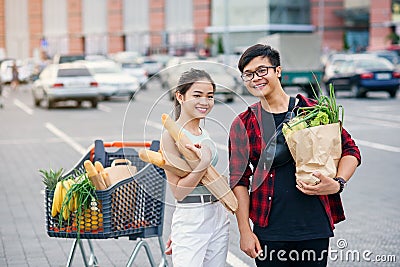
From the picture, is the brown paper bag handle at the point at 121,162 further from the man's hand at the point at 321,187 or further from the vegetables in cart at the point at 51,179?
the man's hand at the point at 321,187

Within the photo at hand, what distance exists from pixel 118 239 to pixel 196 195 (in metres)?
3.90

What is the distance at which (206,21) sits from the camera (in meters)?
78.2

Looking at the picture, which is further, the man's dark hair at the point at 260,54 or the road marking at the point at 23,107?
the road marking at the point at 23,107

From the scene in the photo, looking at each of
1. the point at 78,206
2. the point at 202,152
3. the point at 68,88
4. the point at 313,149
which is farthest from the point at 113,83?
the point at 313,149

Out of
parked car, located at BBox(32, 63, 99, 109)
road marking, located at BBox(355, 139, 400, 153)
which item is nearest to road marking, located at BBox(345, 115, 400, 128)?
road marking, located at BBox(355, 139, 400, 153)

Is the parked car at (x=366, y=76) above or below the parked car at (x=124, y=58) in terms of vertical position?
above

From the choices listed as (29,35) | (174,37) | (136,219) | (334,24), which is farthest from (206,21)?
(136,219)

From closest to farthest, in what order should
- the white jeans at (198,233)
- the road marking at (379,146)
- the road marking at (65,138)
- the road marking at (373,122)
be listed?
the white jeans at (198,233)
the road marking at (379,146)
the road marking at (65,138)
the road marking at (373,122)

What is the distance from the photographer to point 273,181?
12.6 feet

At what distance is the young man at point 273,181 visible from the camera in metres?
3.82

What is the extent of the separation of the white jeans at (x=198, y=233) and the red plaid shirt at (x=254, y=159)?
0.25m

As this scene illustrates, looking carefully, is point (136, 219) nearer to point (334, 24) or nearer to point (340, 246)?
point (340, 246)

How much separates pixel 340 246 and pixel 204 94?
3.73 meters

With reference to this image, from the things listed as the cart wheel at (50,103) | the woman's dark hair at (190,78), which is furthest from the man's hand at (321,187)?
the cart wheel at (50,103)
